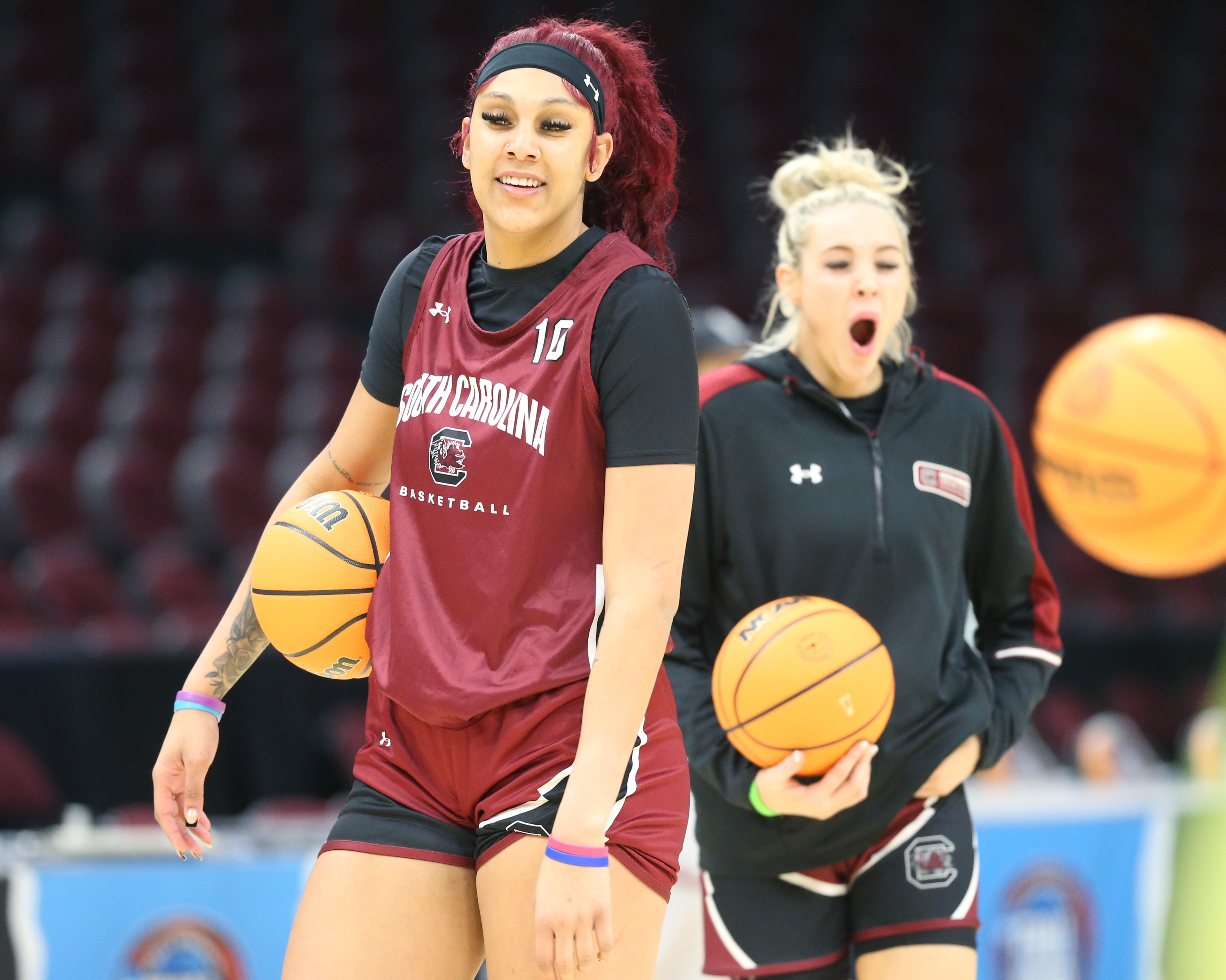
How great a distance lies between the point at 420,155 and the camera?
10945mm

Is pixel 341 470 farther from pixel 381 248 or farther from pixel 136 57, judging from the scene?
pixel 136 57

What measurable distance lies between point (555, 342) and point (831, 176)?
1159 millimetres

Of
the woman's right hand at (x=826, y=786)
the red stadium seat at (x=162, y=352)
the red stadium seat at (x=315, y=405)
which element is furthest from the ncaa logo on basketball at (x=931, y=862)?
the red stadium seat at (x=162, y=352)

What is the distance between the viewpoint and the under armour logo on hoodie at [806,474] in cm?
286

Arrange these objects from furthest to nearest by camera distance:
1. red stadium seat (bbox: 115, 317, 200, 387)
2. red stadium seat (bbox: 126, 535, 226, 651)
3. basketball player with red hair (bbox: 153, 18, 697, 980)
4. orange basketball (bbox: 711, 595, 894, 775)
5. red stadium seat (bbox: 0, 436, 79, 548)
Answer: red stadium seat (bbox: 115, 317, 200, 387)
red stadium seat (bbox: 0, 436, 79, 548)
red stadium seat (bbox: 126, 535, 226, 651)
orange basketball (bbox: 711, 595, 894, 775)
basketball player with red hair (bbox: 153, 18, 697, 980)

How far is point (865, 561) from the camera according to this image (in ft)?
9.22

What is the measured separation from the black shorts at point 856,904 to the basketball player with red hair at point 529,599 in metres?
0.77

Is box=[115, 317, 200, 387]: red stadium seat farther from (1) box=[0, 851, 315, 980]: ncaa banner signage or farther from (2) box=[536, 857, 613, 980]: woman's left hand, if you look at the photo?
(2) box=[536, 857, 613, 980]: woman's left hand

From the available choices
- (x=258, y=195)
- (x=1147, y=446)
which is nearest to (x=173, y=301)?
(x=258, y=195)

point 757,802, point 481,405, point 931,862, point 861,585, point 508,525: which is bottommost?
point 931,862

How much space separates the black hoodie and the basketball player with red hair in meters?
0.69

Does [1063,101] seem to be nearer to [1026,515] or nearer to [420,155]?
[420,155]

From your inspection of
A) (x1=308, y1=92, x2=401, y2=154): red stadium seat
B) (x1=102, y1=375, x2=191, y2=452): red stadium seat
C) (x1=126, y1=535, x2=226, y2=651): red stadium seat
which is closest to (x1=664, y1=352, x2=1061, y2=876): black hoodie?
(x1=126, y1=535, x2=226, y2=651): red stadium seat

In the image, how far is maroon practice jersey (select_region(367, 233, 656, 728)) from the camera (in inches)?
81.4
